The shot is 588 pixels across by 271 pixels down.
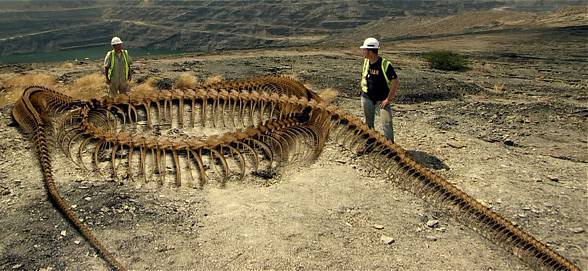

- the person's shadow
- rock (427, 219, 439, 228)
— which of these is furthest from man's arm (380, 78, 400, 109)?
rock (427, 219, 439, 228)

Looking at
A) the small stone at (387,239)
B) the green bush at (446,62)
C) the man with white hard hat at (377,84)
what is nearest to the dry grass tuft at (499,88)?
the green bush at (446,62)

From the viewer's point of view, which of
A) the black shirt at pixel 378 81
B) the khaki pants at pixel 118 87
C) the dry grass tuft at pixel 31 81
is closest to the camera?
the black shirt at pixel 378 81

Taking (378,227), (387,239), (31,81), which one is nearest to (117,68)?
(31,81)

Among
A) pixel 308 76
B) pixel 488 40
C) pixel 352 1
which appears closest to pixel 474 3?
pixel 352 1

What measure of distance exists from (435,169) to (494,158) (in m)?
1.26

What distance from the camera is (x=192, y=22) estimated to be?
77.7m

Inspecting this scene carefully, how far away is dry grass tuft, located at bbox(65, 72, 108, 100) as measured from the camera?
11891 mm

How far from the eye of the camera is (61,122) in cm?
793

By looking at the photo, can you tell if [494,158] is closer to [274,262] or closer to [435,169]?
[435,169]

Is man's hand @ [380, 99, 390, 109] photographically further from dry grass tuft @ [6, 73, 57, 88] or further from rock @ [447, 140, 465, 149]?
dry grass tuft @ [6, 73, 57, 88]

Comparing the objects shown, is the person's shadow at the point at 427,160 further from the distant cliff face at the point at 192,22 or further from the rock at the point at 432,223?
the distant cliff face at the point at 192,22

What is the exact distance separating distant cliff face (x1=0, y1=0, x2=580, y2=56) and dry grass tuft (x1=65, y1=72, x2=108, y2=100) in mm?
48506

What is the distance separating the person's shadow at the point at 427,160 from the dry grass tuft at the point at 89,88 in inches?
329

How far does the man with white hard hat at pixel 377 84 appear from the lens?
23.8 feet
